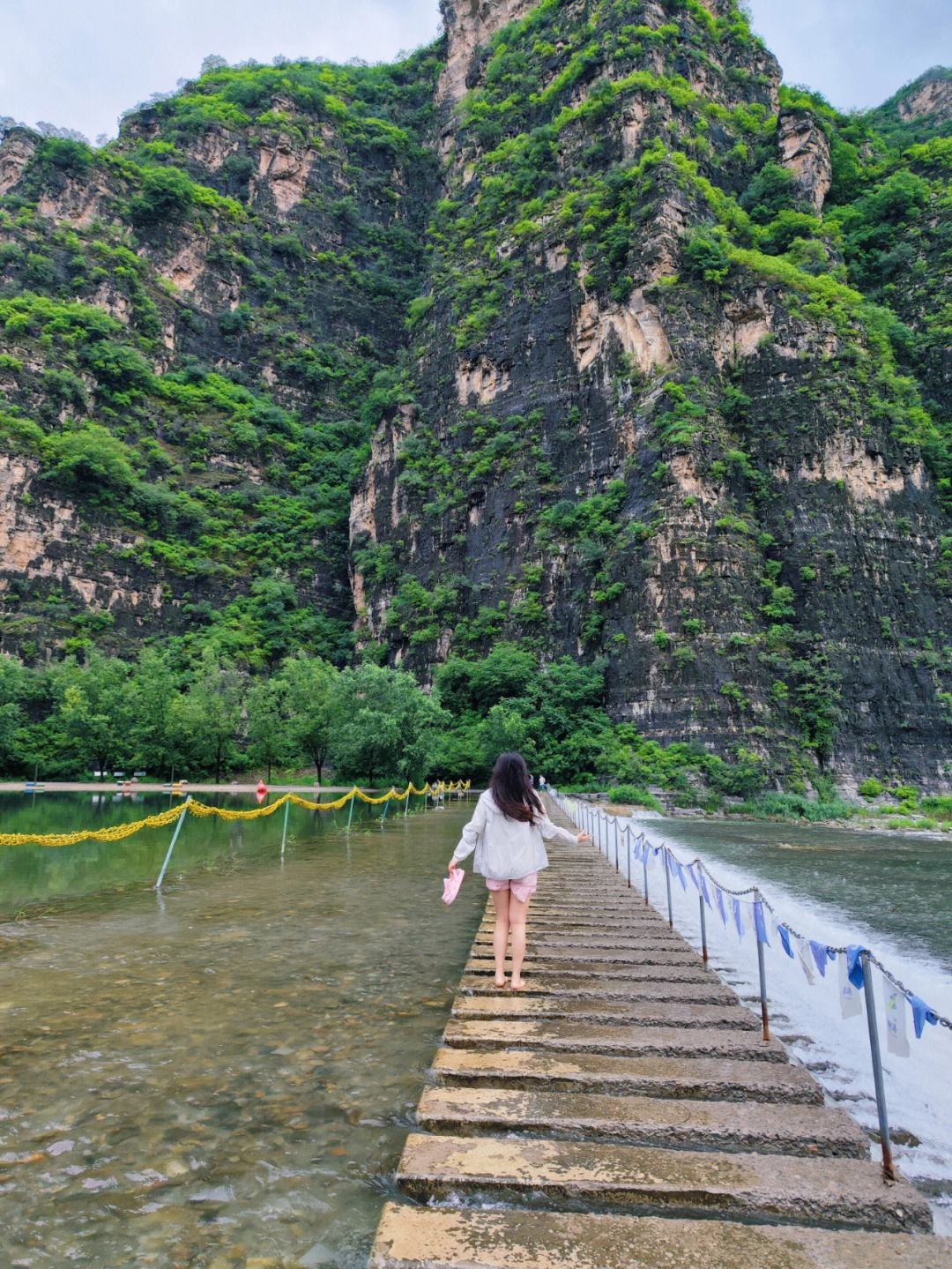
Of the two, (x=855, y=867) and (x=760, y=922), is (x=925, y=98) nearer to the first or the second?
(x=855, y=867)

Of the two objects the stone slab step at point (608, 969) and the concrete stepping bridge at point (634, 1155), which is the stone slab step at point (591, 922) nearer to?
the stone slab step at point (608, 969)

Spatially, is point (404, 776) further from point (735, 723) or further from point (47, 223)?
point (47, 223)

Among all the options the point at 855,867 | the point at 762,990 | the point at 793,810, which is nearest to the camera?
the point at 762,990

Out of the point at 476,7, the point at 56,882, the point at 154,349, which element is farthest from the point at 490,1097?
the point at 476,7

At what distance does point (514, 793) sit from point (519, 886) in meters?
0.64

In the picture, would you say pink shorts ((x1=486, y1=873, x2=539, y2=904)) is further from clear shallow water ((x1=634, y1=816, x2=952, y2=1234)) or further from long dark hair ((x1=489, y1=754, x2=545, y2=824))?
clear shallow water ((x1=634, y1=816, x2=952, y2=1234))

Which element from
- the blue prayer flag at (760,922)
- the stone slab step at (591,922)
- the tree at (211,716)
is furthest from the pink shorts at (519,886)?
the tree at (211,716)

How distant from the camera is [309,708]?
3447cm

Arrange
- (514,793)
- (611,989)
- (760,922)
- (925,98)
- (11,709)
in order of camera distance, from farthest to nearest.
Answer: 1. (925,98)
2. (11,709)
3. (514,793)
4. (611,989)
5. (760,922)

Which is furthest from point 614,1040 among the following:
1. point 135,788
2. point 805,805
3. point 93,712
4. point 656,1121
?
point 93,712

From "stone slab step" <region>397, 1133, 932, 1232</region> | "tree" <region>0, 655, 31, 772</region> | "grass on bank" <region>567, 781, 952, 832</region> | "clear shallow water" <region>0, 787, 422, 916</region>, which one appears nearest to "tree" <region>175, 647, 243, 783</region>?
"tree" <region>0, 655, 31, 772</region>

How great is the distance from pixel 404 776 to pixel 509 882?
27.8 meters

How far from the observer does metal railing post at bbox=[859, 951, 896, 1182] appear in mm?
2756

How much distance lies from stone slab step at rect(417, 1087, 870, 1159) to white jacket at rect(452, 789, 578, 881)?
1621 millimetres
